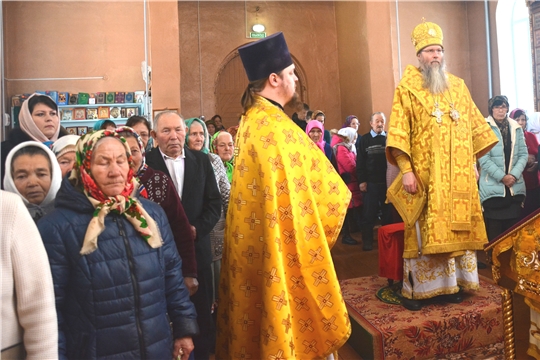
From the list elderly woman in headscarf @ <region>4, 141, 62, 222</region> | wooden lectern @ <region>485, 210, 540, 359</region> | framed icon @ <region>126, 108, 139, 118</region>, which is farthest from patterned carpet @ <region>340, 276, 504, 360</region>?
framed icon @ <region>126, 108, 139, 118</region>

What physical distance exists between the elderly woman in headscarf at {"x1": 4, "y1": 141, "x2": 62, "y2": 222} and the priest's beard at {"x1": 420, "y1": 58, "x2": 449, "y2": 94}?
2.34m

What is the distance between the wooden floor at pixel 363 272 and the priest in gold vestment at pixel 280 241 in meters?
1.08

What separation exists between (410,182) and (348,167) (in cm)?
285

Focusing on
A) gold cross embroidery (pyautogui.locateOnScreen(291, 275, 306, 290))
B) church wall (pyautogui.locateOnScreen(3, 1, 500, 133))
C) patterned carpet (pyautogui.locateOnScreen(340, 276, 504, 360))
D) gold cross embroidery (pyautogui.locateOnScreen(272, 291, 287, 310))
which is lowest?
patterned carpet (pyautogui.locateOnScreen(340, 276, 504, 360))

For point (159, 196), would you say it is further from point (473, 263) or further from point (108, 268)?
point (473, 263)

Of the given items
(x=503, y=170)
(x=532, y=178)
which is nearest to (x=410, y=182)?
(x=503, y=170)

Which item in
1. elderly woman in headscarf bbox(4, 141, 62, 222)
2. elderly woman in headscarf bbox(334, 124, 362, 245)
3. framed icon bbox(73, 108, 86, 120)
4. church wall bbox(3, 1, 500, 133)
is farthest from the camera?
framed icon bbox(73, 108, 86, 120)

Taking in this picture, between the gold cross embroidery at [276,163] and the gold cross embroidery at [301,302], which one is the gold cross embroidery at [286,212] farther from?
the gold cross embroidery at [301,302]

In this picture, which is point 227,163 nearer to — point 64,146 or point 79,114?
point 64,146

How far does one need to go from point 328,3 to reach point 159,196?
9160 mm

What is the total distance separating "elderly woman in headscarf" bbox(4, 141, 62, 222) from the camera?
1657 mm

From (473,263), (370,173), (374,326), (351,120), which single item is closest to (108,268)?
(374,326)

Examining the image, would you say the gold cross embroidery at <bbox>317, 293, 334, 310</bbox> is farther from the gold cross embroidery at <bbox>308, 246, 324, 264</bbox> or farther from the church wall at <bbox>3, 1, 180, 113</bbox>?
the church wall at <bbox>3, 1, 180, 113</bbox>

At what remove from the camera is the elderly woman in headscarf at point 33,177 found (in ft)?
5.44
